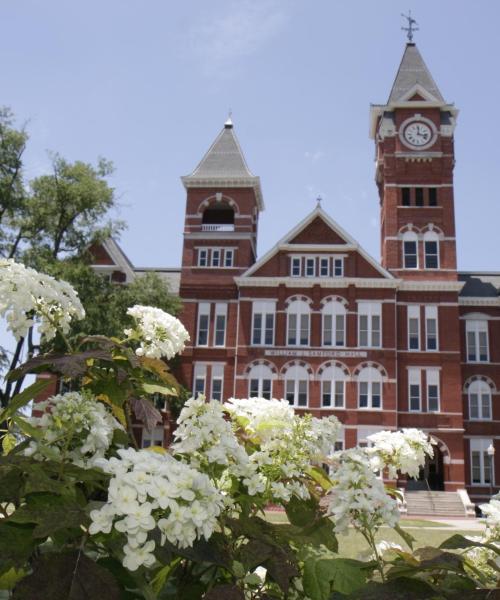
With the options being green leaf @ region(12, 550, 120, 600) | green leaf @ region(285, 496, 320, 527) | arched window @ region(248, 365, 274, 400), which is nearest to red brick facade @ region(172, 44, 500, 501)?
arched window @ region(248, 365, 274, 400)

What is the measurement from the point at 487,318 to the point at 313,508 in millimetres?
40308

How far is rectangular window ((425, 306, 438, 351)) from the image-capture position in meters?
39.0

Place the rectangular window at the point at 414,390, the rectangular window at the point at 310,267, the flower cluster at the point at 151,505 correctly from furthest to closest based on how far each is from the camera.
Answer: the rectangular window at the point at 310,267 < the rectangular window at the point at 414,390 < the flower cluster at the point at 151,505

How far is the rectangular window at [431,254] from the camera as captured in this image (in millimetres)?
40281

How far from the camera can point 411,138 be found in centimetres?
4262

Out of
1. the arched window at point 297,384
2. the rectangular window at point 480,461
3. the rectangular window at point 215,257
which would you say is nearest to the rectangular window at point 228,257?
the rectangular window at point 215,257

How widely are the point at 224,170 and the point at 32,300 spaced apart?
41.3m

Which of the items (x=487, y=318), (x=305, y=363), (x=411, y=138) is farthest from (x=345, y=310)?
(x=411, y=138)

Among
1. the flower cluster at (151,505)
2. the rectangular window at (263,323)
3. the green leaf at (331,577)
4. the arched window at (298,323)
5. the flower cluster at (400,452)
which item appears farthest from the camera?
the rectangular window at (263,323)

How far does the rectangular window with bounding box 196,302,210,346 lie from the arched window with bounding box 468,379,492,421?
651 inches

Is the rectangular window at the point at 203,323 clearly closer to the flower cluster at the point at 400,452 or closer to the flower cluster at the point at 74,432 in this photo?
the flower cluster at the point at 400,452

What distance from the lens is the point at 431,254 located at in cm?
4053

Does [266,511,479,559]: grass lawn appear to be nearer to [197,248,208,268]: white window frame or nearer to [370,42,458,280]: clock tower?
[370,42,458,280]: clock tower

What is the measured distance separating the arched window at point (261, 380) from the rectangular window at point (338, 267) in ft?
23.6
